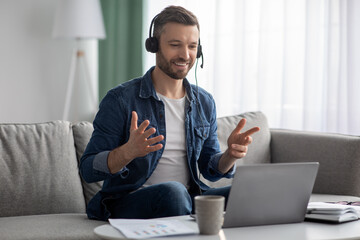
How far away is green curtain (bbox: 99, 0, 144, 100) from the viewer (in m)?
4.23

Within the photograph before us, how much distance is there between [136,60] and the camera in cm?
424

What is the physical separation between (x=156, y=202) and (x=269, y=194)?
408mm

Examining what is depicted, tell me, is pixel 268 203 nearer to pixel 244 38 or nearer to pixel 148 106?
pixel 148 106

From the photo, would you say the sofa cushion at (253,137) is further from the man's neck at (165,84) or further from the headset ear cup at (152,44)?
the headset ear cup at (152,44)

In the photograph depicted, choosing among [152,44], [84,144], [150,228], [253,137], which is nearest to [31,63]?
[84,144]

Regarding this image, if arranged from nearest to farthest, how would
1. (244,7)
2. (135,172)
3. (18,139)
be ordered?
1. (135,172)
2. (18,139)
3. (244,7)

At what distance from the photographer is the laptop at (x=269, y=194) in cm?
143

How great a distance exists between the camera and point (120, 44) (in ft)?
14.1

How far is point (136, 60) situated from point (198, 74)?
0.65 m

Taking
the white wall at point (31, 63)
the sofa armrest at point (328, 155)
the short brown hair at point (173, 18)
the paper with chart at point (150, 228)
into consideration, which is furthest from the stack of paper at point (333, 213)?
the white wall at point (31, 63)

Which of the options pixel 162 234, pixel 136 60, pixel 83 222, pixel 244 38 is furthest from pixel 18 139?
pixel 136 60

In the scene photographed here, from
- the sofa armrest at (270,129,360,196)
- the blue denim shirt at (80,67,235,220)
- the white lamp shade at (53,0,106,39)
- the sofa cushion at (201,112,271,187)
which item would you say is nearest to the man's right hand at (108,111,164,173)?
the blue denim shirt at (80,67,235,220)

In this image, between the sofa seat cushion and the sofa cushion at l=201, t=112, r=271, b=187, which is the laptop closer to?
the sofa seat cushion

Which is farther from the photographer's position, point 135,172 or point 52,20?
point 52,20
